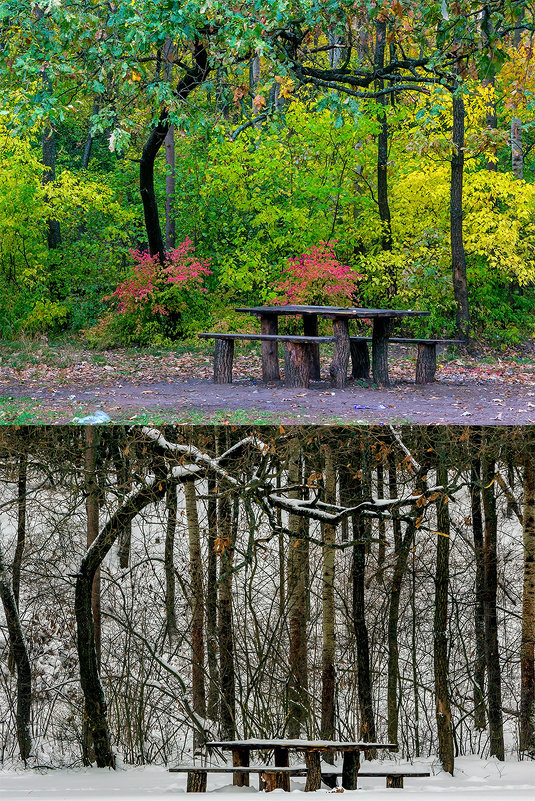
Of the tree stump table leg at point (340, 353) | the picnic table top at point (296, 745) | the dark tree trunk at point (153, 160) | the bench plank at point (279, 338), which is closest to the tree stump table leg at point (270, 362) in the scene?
the bench plank at point (279, 338)

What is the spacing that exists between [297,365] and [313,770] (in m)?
5.82

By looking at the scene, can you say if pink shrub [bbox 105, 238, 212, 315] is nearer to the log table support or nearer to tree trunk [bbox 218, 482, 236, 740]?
the log table support

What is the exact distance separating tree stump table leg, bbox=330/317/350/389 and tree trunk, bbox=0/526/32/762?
5.79 m

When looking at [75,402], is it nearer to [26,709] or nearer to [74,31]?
[74,31]

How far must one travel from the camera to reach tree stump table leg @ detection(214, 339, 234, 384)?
9.62 m

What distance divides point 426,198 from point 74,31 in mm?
6731

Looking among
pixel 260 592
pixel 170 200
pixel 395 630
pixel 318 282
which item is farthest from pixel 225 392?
pixel 170 200

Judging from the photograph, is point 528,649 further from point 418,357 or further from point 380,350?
point 418,357

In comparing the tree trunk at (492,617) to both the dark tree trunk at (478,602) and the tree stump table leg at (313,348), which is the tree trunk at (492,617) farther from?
the tree stump table leg at (313,348)

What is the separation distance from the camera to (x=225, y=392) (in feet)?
29.7

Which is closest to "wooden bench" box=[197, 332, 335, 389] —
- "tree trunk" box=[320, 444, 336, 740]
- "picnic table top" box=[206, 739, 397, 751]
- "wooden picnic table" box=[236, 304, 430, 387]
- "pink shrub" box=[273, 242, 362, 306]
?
"wooden picnic table" box=[236, 304, 430, 387]

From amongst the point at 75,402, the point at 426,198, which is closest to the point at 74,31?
the point at 75,402

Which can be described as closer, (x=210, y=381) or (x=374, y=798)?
(x=374, y=798)

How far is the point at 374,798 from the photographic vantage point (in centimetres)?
370
